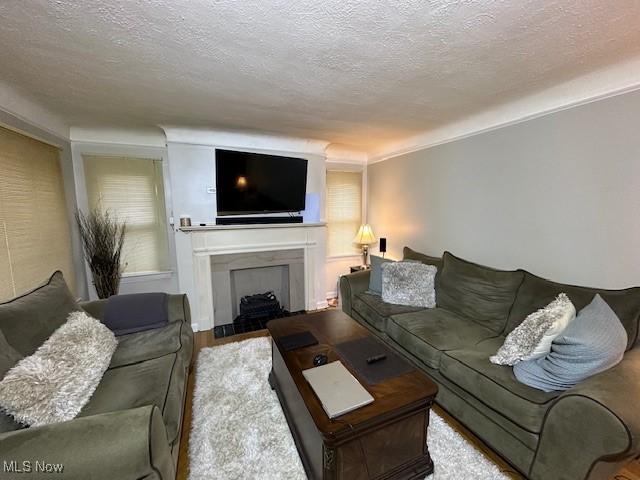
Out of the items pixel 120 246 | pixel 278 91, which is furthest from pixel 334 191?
pixel 120 246

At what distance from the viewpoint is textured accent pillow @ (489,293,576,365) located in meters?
1.46

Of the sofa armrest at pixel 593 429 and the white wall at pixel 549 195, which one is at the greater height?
the white wall at pixel 549 195

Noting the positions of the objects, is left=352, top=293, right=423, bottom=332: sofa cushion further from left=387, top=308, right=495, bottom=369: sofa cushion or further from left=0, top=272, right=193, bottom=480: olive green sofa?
left=0, top=272, right=193, bottom=480: olive green sofa

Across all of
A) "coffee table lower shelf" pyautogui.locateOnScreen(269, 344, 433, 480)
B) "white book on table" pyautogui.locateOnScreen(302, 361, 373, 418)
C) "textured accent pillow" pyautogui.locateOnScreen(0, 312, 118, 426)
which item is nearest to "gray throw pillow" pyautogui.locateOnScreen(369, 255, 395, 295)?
"white book on table" pyautogui.locateOnScreen(302, 361, 373, 418)

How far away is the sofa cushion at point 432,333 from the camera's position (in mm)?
1943

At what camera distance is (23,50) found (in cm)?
151

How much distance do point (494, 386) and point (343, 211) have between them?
3191 millimetres

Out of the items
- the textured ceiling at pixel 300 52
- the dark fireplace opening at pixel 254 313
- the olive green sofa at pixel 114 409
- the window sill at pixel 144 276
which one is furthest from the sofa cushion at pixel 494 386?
the window sill at pixel 144 276

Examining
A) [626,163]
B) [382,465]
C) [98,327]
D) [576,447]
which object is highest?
[626,163]

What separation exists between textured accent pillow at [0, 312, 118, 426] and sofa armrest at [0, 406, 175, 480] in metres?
0.25

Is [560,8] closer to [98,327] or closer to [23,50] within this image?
[23,50]

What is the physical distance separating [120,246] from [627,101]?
465 cm

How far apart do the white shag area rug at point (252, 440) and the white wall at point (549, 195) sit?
1544 mm

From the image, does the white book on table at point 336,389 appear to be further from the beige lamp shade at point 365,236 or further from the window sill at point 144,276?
the window sill at point 144,276
